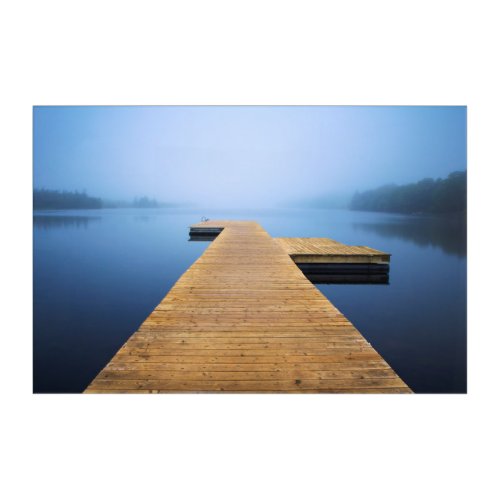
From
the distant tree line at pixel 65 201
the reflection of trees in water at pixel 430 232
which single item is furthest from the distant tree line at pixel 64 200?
the reflection of trees in water at pixel 430 232

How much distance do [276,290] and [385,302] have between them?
384cm

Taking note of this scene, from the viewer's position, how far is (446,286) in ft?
27.5

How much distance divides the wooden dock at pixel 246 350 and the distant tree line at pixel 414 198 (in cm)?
528

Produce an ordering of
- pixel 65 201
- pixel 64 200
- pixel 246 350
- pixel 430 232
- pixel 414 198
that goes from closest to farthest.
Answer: pixel 246 350, pixel 64 200, pixel 65 201, pixel 430 232, pixel 414 198

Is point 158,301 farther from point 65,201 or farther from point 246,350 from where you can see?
point 246,350

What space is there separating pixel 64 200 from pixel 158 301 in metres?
4.22

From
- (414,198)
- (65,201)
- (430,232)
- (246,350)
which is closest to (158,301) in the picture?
(65,201)

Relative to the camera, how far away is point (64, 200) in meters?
8.70

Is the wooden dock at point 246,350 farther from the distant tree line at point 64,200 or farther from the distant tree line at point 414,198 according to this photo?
the distant tree line at point 414,198

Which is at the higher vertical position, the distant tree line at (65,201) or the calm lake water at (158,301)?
the distant tree line at (65,201)

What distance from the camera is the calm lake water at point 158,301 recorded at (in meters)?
4.30

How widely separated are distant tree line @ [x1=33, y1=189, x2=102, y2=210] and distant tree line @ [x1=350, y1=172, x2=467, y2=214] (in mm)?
7841

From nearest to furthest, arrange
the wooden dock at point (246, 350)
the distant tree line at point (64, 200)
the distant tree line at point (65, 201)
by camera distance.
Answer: the wooden dock at point (246, 350) → the distant tree line at point (65, 201) → the distant tree line at point (64, 200)
